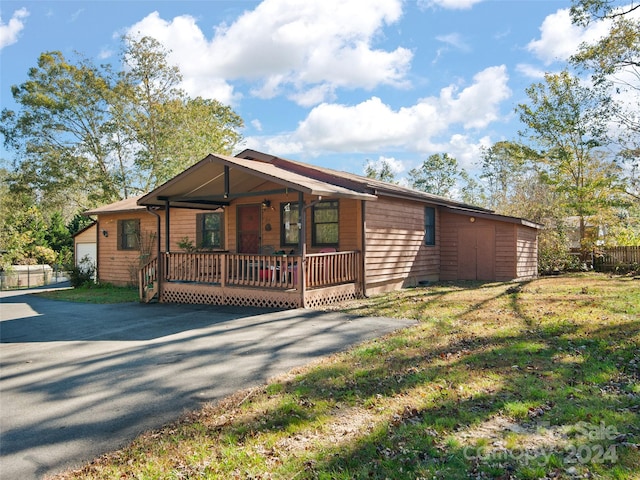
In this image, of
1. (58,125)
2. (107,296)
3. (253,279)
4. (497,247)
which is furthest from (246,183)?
(58,125)

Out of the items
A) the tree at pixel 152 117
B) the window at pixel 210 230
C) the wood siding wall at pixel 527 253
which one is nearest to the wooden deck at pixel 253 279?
the window at pixel 210 230

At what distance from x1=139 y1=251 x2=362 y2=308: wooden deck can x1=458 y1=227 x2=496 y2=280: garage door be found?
18.9 ft

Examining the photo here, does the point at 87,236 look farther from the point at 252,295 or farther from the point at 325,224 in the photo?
the point at 252,295

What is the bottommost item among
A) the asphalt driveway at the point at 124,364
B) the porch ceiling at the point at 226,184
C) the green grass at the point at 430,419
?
the asphalt driveway at the point at 124,364

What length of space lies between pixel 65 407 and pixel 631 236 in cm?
2323

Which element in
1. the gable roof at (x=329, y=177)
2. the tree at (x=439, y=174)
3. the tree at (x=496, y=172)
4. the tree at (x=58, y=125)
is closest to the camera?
the gable roof at (x=329, y=177)

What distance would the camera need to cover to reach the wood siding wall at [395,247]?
12211 millimetres

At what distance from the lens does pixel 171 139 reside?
85.3 ft

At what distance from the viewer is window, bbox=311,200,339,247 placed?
41.3 feet

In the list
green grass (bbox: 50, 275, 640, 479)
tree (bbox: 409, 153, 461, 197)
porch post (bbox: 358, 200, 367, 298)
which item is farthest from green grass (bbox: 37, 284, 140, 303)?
tree (bbox: 409, 153, 461, 197)

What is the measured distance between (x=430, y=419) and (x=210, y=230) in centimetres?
1290

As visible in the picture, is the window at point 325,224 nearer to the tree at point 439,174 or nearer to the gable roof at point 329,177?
the gable roof at point 329,177

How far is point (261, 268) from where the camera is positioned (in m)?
11.4

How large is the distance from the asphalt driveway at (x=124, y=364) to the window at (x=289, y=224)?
358 cm
